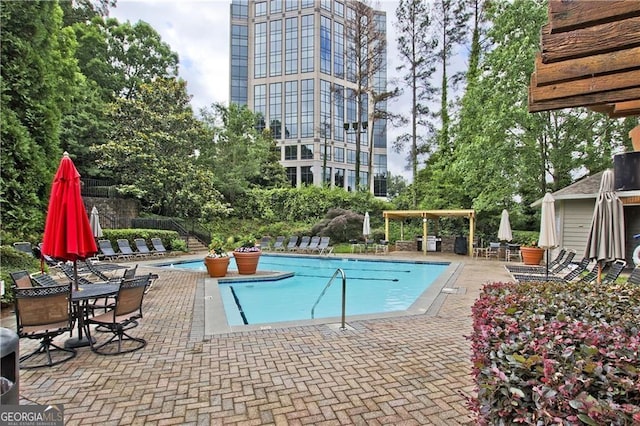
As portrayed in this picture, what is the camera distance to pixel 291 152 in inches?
1610

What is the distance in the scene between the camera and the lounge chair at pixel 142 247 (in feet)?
46.7

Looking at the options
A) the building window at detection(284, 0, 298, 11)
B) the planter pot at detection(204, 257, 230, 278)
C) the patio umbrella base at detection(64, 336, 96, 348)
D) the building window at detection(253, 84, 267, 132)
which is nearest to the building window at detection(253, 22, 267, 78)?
the building window at detection(253, 84, 267, 132)

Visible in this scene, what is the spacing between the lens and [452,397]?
296 centimetres

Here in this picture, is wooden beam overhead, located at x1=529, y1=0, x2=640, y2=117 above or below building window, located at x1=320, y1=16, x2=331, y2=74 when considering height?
below

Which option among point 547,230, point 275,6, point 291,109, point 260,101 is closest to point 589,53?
point 547,230

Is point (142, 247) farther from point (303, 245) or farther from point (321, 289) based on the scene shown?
point (321, 289)

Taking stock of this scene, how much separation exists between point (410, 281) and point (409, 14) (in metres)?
17.6

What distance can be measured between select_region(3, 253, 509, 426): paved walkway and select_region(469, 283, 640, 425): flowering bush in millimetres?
421

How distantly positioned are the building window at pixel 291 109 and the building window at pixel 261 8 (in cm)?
925

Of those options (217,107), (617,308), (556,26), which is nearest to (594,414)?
(556,26)

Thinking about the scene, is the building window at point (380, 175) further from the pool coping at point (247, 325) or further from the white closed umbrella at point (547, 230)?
the white closed umbrella at point (547, 230)

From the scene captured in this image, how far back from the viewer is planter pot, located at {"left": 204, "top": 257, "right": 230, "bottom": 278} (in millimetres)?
9219

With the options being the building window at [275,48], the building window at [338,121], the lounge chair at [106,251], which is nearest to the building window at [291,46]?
the building window at [275,48]

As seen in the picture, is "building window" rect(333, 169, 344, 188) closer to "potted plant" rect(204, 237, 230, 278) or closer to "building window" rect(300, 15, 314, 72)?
"building window" rect(300, 15, 314, 72)
